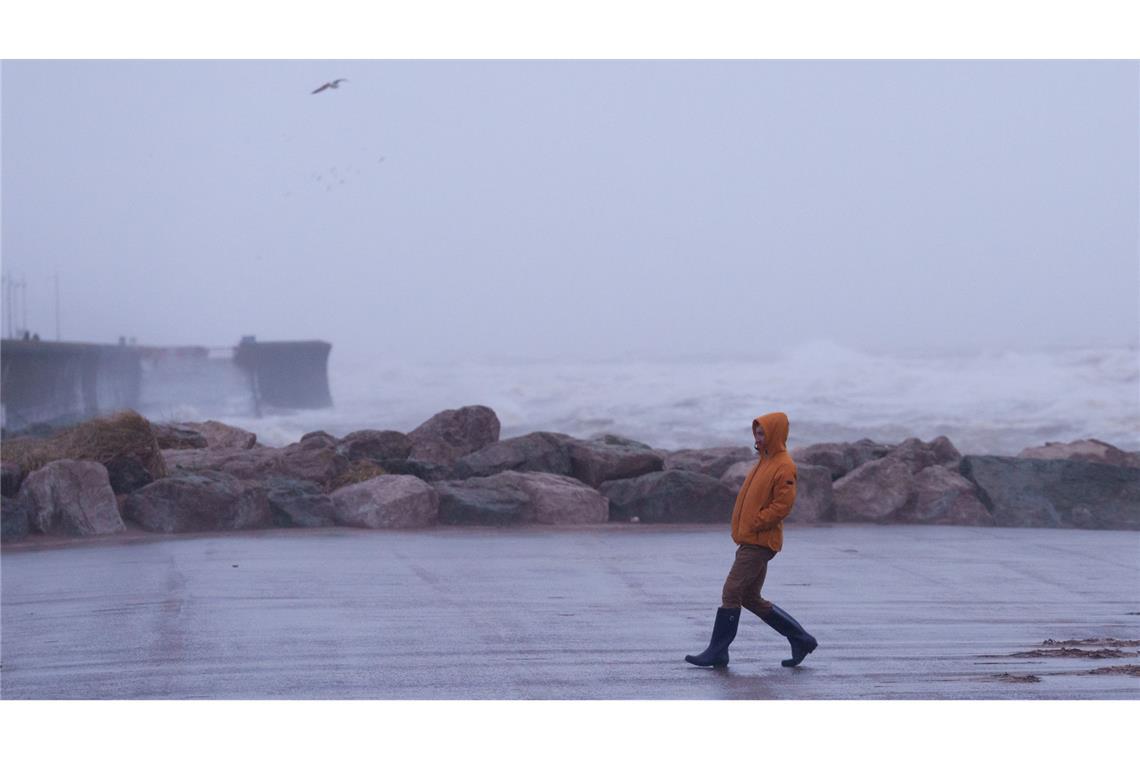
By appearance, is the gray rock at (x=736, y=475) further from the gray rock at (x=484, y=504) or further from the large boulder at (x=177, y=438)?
Result: the large boulder at (x=177, y=438)

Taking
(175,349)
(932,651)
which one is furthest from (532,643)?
(175,349)

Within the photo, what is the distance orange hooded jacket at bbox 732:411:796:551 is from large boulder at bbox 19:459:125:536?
874 centimetres

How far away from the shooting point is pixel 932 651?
23.9ft

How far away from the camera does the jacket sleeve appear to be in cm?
629

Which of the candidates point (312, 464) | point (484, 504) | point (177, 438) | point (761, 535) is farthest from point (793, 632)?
point (177, 438)

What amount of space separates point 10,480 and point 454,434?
724cm

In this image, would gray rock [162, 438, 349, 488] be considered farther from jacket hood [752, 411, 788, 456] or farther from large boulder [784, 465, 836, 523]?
jacket hood [752, 411, 788, 456]

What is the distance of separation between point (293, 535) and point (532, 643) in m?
6.38

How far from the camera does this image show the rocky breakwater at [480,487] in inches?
526

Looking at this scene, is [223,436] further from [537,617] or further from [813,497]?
[537,617]

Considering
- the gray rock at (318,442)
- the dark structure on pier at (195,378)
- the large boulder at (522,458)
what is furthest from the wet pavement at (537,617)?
the dark structure on pier at (195,378)

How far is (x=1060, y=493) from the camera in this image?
1546 centimetres

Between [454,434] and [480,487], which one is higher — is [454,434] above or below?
above

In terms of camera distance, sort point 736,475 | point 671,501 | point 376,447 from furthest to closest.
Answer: point 376,447 → point 736,475 → point 671,501
